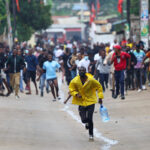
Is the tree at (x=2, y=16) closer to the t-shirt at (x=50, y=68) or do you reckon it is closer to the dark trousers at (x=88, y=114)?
the t-shirt at (x=50, y=68)

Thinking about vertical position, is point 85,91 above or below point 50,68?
above

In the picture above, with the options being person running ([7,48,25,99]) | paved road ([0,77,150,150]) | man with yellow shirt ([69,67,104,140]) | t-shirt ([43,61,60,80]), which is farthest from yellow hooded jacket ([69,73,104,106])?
person running ([7,48,25,99])

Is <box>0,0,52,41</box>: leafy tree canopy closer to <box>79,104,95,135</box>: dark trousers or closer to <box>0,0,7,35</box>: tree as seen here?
<box>0,0,7,35</box>: tree

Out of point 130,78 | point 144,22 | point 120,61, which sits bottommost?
point 130,78

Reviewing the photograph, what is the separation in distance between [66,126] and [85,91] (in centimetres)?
275

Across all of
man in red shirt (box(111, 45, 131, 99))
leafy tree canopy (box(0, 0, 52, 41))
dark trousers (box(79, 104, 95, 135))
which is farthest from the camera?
leafy tree canopy (box(0, 0, 52, 41))

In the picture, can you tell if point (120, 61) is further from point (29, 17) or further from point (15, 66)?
point (29, 17)

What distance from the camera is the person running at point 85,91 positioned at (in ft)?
38.3

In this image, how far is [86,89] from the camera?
1175cm

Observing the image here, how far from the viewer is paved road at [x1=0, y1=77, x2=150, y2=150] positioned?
11.4 metres

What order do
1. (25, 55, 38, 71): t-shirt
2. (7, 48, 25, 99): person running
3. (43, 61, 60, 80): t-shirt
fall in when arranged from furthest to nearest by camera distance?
1. (25, 55, 38, 71): t-shirt
2. (7, 48, 25, 99): person running
3. (43, 61, 60, 80): t-shirt

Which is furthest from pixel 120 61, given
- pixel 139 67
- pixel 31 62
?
pixel 31 62

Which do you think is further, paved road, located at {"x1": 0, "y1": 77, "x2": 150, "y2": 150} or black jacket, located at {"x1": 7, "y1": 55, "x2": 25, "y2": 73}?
black jacket, located at {"x1": 7, "y1": 55, "x2": 25, "y2": 73}

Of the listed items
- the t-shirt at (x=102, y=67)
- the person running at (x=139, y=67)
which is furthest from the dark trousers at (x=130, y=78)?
the t-shirt at (x=102, y=67)
